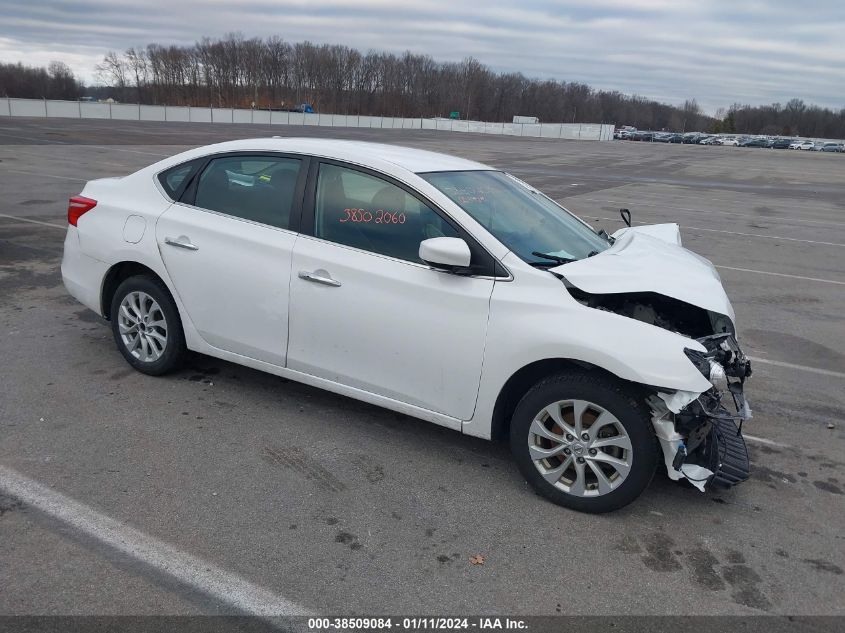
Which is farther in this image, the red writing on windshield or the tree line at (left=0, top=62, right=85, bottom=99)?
the tree line at (left=0, top=62, right=85, bottom=99)

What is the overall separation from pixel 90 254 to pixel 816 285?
881 centimetres

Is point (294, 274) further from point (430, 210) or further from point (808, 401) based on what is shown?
point (808, 401)

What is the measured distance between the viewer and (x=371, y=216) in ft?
13.5

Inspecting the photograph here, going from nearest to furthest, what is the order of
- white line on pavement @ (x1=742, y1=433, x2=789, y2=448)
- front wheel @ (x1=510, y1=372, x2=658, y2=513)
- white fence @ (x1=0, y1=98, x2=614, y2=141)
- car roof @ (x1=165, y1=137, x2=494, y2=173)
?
front wheel @ (x1=510, y1=372, x2=658, y2=513), car roof @ (x1=165, y1=137, x2=494, y2=173), white line on pavement @ (x1=742, y1=433, x2=789, y2=448), white fence @ (x1=0, y1=98, x2=614, y2=141)

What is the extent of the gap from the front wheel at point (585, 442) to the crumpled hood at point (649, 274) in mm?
514

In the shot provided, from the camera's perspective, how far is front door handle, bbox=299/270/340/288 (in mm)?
4043

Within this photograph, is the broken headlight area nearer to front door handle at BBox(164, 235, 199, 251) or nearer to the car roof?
the car roof

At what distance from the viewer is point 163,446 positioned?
159 inches

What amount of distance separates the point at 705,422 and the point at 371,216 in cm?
214

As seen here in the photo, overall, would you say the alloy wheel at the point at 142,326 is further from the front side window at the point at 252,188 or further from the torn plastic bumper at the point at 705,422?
the torn plastic bumper at the point at 705,422

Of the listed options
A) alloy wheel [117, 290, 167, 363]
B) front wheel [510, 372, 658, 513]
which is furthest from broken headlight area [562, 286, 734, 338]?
alloy wheel [117, 290, 167, 363]

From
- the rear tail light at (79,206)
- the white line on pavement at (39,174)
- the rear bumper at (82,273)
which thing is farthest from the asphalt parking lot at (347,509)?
the white line on pavement at (39,174)

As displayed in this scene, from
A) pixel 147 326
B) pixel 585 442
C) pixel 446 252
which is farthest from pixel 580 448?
pixel 147 326

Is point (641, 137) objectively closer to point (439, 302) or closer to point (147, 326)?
point (147, 326)
